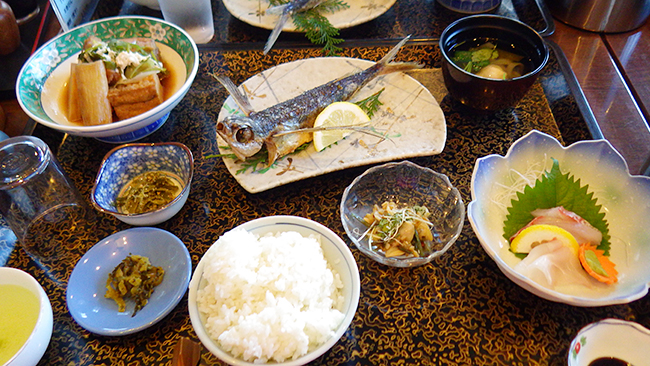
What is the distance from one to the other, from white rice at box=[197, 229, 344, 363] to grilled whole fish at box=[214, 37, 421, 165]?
439 mm

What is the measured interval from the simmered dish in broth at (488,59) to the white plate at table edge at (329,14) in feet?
1.91

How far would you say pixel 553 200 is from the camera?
137cm

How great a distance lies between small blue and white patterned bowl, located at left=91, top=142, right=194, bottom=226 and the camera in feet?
4.61

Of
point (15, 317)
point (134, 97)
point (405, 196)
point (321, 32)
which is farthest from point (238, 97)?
point (15, 317)

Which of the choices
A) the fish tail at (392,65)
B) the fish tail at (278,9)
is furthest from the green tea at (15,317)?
the fish tail at (278,9)

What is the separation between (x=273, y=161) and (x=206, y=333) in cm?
70

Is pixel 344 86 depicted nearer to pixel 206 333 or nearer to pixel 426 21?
pixel 426 21

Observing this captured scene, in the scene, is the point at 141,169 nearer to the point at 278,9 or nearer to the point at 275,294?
the point at 275,294

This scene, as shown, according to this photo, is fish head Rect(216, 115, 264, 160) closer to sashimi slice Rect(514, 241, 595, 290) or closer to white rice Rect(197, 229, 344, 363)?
white rice Rect(197, 229, 344, 363)

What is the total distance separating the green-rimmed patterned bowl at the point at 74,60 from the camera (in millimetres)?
1550

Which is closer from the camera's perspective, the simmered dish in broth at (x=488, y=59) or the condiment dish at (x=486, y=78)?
the condiment dish at (x=486, y=78)

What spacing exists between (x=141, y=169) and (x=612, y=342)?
5.17ft

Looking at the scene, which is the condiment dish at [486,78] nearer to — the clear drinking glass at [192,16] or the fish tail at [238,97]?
the fish tail at [238,97]

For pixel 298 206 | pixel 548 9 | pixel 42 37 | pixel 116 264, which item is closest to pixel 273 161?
pixel 298 206
